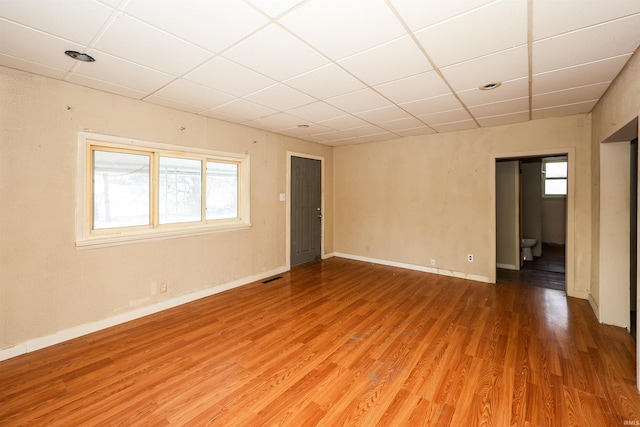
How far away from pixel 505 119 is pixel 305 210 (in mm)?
3777

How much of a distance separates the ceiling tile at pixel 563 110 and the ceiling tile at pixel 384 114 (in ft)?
5.73

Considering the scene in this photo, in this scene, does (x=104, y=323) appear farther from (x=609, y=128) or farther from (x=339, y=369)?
(x=609, y=128)

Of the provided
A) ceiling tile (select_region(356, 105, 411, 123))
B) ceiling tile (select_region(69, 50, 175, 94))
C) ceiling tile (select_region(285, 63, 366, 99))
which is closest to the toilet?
ceiling tile (select_region(356, 105, 411, 123))

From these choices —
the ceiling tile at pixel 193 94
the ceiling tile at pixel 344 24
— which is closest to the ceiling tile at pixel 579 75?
the ceiling tile at pixel 344 24

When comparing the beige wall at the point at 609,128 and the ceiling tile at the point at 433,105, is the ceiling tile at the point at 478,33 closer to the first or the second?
the ceiling tile at the point at 433,105

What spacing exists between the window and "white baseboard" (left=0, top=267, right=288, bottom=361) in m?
8.49

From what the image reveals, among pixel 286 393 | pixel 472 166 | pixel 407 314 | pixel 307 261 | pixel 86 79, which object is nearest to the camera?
pixel 286 393

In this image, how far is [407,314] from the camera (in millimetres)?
3371

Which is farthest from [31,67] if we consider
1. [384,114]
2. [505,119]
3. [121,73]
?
[505,119]

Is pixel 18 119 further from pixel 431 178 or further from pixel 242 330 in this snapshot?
pixel 431 178

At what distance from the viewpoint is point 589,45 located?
2062mm

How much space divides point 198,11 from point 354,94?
5.95 ft

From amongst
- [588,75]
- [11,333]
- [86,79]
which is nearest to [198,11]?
[86,79]

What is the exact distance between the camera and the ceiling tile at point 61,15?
1.63 meters
